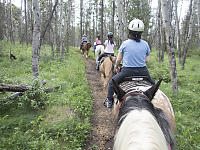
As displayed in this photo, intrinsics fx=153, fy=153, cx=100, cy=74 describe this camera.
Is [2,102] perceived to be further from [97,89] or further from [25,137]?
[97,89]

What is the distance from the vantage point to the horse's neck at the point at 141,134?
1.07m

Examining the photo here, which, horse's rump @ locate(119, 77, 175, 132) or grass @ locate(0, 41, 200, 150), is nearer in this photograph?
horse's rump @ locate(119, 77, 175, 132)

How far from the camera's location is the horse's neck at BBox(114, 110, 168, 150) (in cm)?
107

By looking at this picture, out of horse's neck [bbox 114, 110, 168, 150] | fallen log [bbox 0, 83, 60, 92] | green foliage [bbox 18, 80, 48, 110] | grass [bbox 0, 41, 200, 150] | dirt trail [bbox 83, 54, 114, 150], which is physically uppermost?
horse's neck [bbox 114, 110, 168, 150]

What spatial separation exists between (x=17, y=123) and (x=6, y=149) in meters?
0.92

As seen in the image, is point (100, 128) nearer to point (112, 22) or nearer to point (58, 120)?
point (58, 120)

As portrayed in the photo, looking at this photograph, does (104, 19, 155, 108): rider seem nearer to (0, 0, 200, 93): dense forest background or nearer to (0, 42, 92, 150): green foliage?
(0, 42, 92, 150): green foliage

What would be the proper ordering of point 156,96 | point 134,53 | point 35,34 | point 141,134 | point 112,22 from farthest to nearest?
1. point 112,22
2. point 35,34
3. point 134,53
4. point 156,96
5. point 141,134

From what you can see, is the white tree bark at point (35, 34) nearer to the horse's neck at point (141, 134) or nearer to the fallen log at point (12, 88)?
the fallen log at point (12, 88)

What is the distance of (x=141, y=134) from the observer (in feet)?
3.81

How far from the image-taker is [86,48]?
1574 cm

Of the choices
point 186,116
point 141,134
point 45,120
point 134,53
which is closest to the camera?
point 141,134

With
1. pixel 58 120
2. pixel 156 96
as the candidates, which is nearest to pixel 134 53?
pixel 156 96

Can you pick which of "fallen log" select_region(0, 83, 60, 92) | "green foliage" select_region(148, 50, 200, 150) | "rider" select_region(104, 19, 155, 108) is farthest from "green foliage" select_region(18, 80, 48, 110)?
"green foliage" select_region(148, 50, 200, 150)
